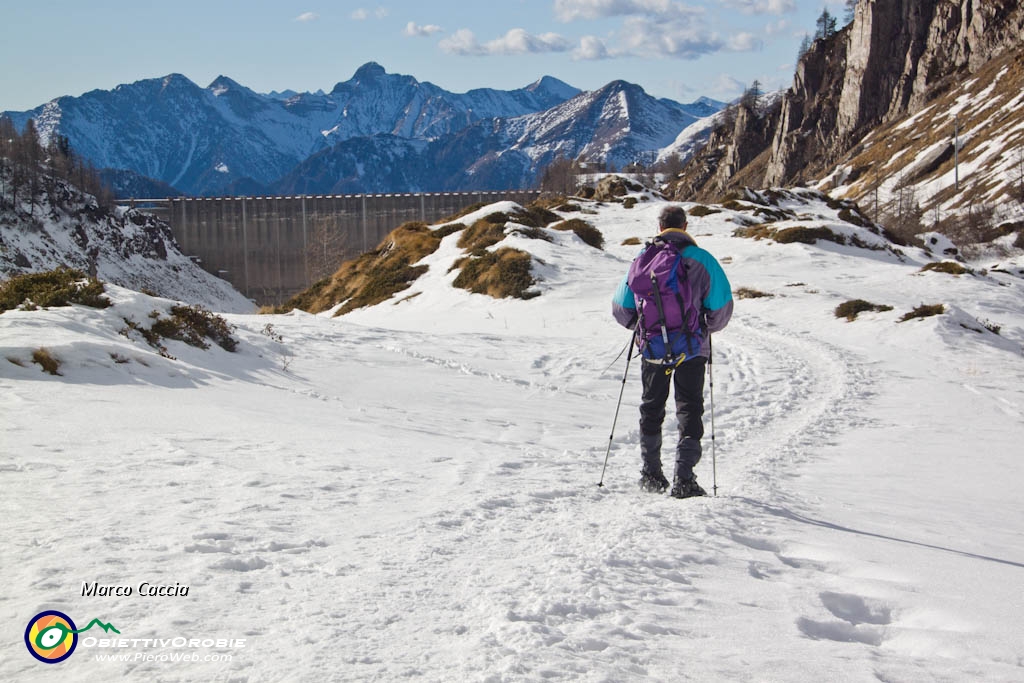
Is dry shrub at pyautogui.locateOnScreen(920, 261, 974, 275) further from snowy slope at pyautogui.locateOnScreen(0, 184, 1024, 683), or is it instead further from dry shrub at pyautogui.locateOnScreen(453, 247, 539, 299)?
snowy slope at pyautogui.locateOnScreen(0, 184, 1024, 683)

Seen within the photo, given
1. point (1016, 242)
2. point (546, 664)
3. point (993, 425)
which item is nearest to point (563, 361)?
point (993, 425)

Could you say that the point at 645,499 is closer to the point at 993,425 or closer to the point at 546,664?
the point at 546,664

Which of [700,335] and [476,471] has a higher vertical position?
[700,335]

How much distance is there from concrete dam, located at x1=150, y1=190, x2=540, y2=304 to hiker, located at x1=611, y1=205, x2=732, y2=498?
11385cm

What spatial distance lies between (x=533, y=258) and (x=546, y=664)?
24.7m

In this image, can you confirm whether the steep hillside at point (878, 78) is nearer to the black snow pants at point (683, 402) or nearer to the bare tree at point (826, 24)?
the bare tree at point (826, 24)

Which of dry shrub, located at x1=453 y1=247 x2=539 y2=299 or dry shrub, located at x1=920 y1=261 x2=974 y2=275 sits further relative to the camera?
dry shrub, located at x1=920 y1=261 x2=974 y2=275

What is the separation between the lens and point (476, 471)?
283 inches

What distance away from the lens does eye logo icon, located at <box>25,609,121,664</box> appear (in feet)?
10.6

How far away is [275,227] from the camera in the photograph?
12131cm

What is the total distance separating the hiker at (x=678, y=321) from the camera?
6.63 meters

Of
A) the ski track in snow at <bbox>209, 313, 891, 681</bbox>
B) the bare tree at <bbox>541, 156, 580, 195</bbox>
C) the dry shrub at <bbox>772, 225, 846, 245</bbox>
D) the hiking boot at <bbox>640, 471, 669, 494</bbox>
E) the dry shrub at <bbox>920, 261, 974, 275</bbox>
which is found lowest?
the hiking boot at <bbox>640, 471, 669, 494</bbox>

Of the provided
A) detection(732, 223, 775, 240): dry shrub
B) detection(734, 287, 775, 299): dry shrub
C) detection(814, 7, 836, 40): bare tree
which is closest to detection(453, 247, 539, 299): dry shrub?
detection(734, 287, 775, 299): dry shrub

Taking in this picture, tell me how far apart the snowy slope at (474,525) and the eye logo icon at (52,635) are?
0.24 ft
